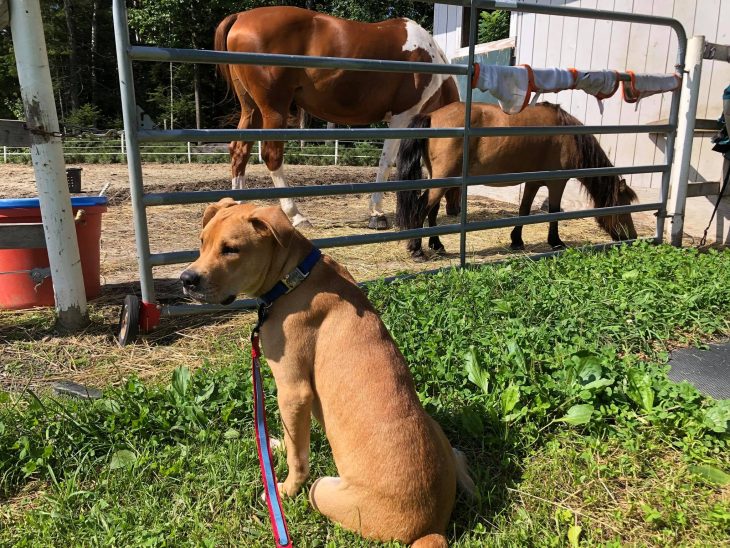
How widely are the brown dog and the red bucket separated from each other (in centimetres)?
204

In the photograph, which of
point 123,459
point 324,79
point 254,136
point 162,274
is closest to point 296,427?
point 123,459

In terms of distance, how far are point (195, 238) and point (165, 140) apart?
2.90 meters

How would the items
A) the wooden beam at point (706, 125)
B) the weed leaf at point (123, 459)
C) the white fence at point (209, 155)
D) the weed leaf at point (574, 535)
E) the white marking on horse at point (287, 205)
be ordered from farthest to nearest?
→ 1. the white fence at point (209, 155)
2. the white marking on horse at point (287, 205)
3. the wooden beam at point (706, 125)
4. the weed leaf at point (123, 459)
5. the weed leaf at point (574, 535)

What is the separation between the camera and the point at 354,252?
18.9 ft

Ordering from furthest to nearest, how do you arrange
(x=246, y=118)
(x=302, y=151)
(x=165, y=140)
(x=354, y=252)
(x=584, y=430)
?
(x=302, y=151), (x=246, y=118), (x=354, y=252), (x=165, y=140), (x=584, y=430)

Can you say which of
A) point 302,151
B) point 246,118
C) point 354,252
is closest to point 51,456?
point 354,252

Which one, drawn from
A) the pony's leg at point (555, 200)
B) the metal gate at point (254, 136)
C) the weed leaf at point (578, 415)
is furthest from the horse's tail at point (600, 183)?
the weed leaf at point (578, 415)

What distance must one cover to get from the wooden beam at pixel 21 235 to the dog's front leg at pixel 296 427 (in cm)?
239

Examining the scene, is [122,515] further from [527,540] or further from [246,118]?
[246,118]

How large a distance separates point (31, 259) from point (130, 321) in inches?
37.0

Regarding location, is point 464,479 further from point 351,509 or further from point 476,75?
point 476,75

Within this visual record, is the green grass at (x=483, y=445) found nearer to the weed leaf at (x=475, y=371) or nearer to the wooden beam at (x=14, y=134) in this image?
the weed leaf at (x=475, y=371)

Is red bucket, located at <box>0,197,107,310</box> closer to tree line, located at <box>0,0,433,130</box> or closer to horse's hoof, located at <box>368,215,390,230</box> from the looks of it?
horse's hoof, located at <box>368,215,390,230</box>

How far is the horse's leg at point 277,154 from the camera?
19.9ft
